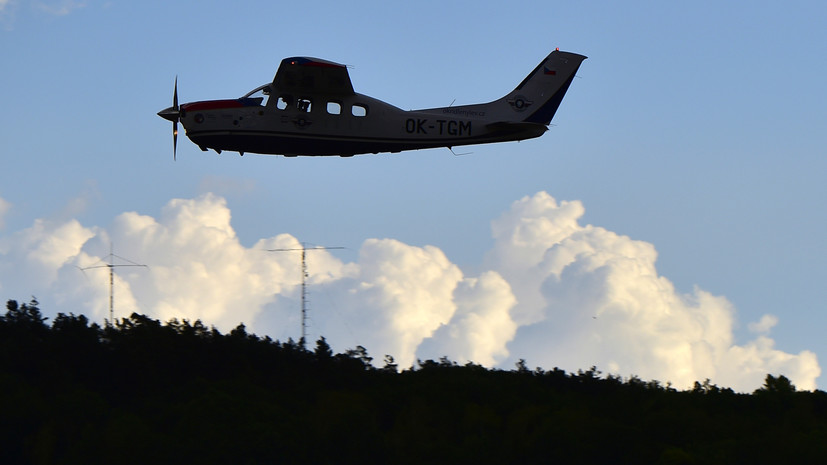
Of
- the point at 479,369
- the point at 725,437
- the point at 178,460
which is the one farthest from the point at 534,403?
the point at 178,460

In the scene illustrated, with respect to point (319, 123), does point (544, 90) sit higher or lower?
higher

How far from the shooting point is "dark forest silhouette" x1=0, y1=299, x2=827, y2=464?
65562mm

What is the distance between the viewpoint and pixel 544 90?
43.4 metres

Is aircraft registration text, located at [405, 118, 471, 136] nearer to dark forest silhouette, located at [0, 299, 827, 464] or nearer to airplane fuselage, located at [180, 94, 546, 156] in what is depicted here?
airplane fuselage, located at [180, 94, 546, 156]

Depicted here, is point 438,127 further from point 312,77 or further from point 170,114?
point 170,114

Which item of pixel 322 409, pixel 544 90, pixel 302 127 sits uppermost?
pixel 544 90

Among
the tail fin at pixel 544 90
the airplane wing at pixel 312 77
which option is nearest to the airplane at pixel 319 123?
the airplane wing at pixel 312 77

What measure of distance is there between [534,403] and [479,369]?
1090cm

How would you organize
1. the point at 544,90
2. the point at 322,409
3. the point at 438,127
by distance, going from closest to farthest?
the point at 438,127 → the point at 544,90 → the point at 322,409

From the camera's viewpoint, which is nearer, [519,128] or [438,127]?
[519,128]

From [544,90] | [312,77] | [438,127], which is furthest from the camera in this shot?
[544,90]

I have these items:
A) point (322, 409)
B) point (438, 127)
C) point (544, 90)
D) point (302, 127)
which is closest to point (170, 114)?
point (302, 127)

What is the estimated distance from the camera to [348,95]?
38.6 m

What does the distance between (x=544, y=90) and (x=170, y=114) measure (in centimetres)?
1526
